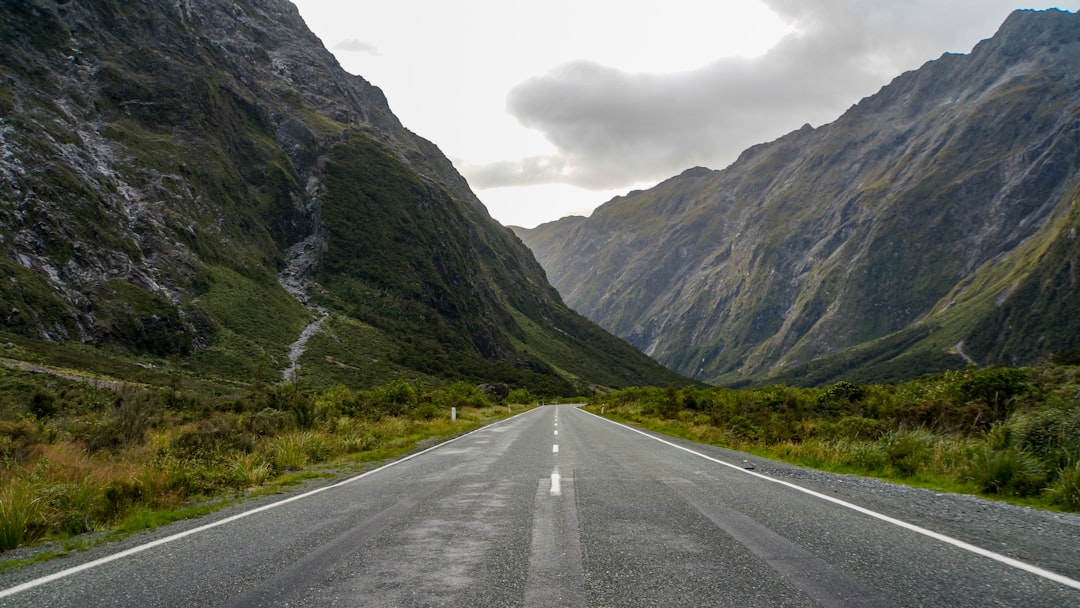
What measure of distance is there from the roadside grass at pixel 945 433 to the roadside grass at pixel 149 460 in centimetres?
1213

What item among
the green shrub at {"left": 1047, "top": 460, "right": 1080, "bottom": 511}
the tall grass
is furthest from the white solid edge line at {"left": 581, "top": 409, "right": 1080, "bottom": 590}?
the tall grass

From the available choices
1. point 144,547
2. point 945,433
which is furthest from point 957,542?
point 945,433

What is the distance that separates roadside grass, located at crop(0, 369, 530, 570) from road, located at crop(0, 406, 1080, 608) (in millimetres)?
1235

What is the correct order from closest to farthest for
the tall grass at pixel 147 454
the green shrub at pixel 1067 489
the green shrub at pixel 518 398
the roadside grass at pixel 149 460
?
the roadside grass at pixel 149 460 < the tall grass at pixel 147 454 < the green shrub at pixel 1067 489 < the green shrub at pixel 518 398

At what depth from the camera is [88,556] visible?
589cm

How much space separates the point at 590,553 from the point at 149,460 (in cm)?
999

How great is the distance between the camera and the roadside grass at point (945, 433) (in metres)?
9.17

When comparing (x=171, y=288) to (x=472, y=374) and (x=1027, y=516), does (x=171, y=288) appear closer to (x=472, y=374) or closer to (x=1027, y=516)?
(x=472, y=374)

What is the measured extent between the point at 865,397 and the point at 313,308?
10330 cm

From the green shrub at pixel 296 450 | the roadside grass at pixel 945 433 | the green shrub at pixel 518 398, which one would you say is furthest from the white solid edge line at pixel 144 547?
the green shrub at pixel 518 398

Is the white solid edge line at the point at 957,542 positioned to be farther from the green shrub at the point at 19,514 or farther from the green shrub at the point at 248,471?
the green shrub at the point at 19,514

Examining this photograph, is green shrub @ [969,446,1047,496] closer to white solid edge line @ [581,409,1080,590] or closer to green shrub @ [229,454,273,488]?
white solid edge line @ [581,409,1080,590]

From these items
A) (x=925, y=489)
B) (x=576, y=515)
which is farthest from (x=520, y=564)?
(x=925, y=489)

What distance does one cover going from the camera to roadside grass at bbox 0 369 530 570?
7.36 m
